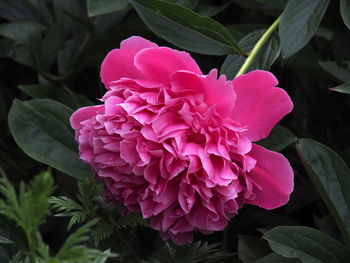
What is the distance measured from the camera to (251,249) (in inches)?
31.8

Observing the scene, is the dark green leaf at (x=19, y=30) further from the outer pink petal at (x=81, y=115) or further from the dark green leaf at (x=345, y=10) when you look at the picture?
the dark green leaf at (x=345, y=10)

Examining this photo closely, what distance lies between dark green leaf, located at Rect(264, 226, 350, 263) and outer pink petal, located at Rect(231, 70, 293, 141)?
0.11 meters

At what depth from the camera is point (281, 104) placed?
0.70m

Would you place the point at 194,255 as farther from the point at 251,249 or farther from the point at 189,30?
the point at 189,30

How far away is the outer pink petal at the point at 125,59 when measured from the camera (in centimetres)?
74

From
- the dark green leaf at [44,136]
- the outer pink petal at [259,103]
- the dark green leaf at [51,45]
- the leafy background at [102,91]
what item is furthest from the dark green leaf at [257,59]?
the dark green leaf at [51,45]

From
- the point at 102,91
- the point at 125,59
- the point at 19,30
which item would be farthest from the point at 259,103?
the point at 19,30

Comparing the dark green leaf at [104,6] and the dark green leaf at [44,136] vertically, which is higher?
the dark green leaf at [104,6]

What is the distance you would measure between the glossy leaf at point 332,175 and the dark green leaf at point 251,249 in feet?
0.37

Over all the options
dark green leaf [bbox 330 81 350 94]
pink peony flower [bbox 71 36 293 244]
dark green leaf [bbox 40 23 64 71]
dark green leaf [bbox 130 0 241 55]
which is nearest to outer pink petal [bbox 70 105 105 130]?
pink peony flower [bbox 71 36 293 244]

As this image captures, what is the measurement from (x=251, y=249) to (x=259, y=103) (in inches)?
8.1

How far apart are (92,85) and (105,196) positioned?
22.3 inches

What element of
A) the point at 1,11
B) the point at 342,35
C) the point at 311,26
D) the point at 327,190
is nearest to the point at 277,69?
the point at 342,35

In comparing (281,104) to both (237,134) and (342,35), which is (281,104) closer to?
(237,134)
